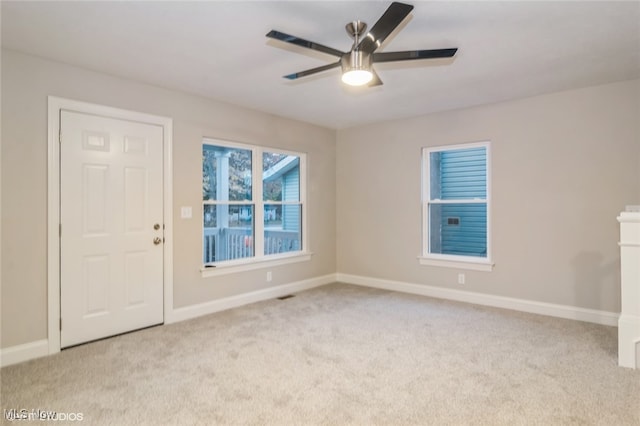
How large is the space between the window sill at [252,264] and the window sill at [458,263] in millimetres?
1702

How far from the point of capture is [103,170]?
3.39m

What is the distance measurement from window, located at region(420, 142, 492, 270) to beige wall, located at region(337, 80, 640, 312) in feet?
0.38

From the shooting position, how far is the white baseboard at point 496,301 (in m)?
3.78

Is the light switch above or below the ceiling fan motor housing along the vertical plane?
below

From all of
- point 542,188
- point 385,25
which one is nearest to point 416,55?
point 385,25

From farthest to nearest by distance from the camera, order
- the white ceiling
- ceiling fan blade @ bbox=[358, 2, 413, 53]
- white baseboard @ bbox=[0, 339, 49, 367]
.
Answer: white baseboard @ bbox=[0, 339, 49, 367], the white ceiling, ceiling fan blade @ bbox=[358, 2, 413, 53]

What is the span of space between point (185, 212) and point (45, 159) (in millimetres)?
1337

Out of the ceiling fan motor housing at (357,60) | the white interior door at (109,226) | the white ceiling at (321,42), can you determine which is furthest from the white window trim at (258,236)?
the ceiling fan motor housing at (357,60)

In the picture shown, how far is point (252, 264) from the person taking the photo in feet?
15.3

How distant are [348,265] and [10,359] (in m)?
4.16

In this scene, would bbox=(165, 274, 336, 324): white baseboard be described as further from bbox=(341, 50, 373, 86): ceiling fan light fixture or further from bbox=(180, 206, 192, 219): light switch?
bbox=(341, 50, 373, 86): ceiling fan light fixture

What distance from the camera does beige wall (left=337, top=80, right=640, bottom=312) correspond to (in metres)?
3.70

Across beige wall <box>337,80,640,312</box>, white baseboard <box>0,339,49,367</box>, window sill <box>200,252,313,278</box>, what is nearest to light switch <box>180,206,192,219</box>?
window sill <box>200,252,313,278</box>

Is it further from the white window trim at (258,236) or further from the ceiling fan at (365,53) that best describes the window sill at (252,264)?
the ceiling fan at (365,53)
